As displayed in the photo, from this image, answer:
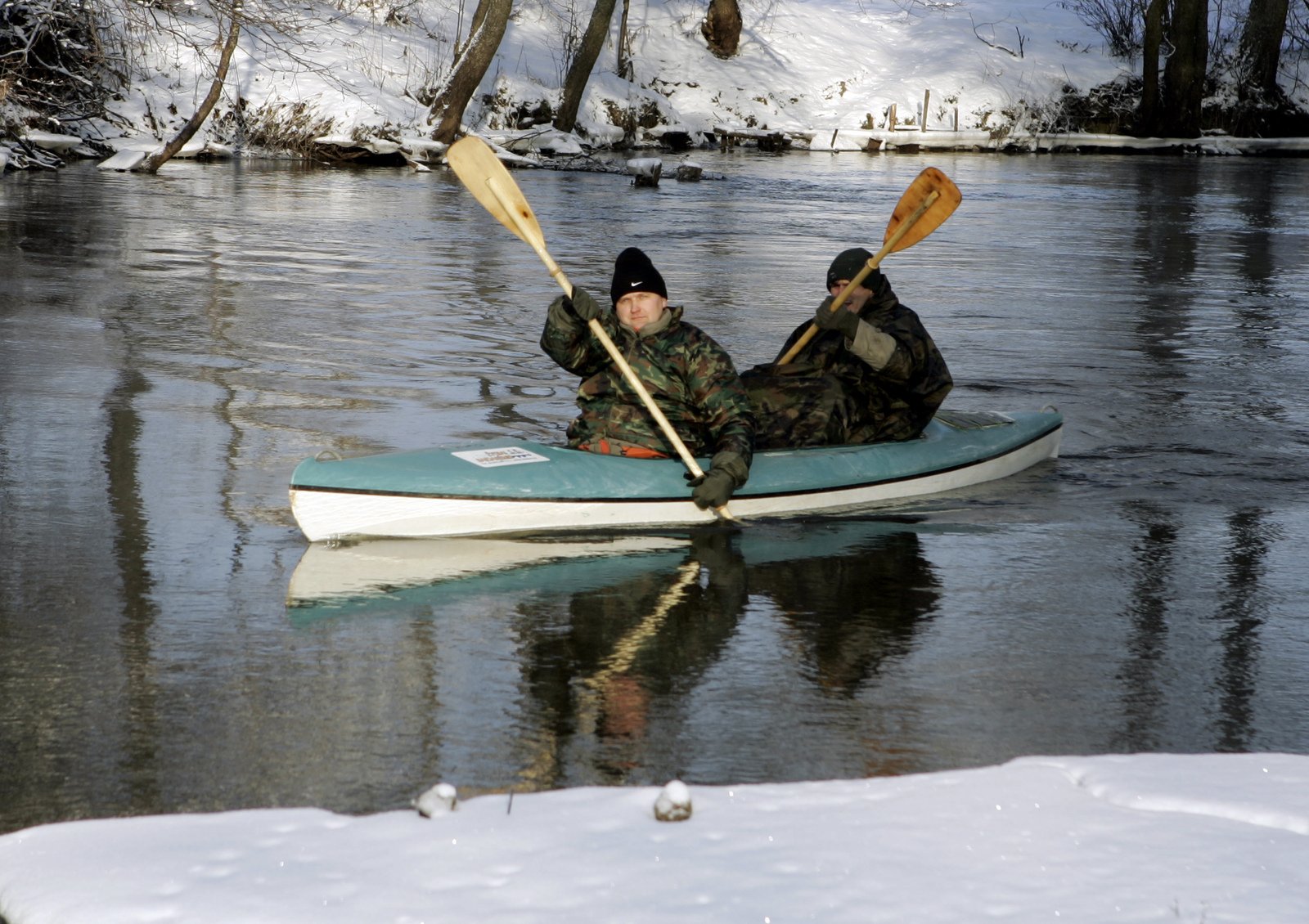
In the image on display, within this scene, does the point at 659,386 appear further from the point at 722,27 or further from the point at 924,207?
the point at 722,27

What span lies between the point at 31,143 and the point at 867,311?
19205 millimetres

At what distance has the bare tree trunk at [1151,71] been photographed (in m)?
36.1

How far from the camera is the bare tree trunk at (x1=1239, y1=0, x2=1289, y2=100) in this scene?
37438mm

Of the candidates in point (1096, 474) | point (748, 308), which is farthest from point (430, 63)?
point (1096, 474)

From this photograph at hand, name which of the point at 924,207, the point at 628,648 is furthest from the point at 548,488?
the point at 924,207

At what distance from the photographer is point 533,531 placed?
227 inches

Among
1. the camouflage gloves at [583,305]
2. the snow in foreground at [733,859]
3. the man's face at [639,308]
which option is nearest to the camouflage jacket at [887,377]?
the man's face at [639,308]

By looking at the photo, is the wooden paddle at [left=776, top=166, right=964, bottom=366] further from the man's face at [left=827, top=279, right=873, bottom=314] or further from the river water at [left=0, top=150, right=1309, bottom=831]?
the river water at [left=0, top=150, right=1309, bottom=831]

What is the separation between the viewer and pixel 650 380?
597 cm

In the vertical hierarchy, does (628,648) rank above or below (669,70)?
below

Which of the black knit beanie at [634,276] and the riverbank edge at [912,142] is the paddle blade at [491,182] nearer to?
the black knit beanie at [634,276]

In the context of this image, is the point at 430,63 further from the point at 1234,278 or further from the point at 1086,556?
the point at 1086,556

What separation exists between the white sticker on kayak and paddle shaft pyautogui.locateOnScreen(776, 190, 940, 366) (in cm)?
130

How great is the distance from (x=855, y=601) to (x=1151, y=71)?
35132 mm
